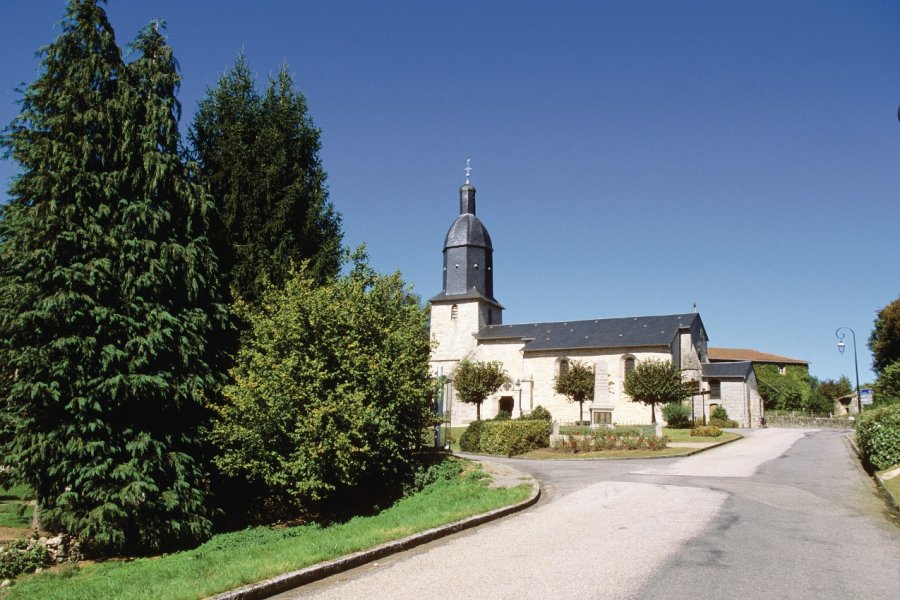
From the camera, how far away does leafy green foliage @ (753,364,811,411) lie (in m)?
59.0

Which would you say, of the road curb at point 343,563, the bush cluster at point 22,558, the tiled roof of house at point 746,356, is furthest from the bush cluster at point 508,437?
the tiled roof of house at point 746,356

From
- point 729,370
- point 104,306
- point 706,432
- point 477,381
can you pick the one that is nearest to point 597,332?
point 729,370

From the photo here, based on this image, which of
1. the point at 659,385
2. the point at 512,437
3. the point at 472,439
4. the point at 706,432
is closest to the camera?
the point at 512,437

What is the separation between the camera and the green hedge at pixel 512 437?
22336 mm

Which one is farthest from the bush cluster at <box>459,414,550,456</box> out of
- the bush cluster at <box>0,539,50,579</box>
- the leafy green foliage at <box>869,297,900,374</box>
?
the leafy green foliage at <box>869,297,900,374</box>

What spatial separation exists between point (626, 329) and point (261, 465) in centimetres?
4127

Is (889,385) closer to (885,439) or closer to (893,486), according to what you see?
(885,439)

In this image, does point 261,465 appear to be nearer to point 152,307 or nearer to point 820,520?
point 152,307

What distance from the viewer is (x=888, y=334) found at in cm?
4269

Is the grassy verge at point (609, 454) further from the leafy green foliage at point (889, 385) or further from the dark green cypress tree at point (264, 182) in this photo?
the leafy green foliage at point (889, 385)

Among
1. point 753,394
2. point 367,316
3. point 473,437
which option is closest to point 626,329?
point 753,394

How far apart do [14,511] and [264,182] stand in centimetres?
928

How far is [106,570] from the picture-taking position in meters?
9.62

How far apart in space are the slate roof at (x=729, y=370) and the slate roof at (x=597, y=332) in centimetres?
393
